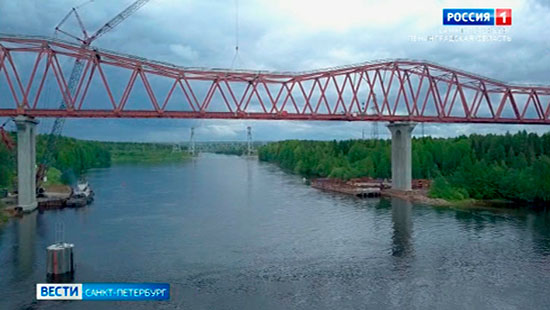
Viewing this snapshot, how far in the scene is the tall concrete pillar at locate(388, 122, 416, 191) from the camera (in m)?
52.3

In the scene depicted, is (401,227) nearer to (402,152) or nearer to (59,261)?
(402,152)

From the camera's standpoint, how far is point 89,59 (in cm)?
4044

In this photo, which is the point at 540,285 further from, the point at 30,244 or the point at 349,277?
the point at 30,244

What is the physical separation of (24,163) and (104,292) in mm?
24382

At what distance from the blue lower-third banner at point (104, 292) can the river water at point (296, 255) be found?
36 centimetres

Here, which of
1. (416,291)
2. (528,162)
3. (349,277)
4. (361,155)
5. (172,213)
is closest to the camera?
(416,291)

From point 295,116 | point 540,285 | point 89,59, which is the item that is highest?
point 89,59

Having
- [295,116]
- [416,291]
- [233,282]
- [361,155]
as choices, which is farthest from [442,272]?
[361,155]

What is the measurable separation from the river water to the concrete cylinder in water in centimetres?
75

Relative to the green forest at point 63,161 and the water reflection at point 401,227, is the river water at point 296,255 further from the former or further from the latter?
the green forest at point 63,161

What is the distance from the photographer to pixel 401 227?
34.1 m

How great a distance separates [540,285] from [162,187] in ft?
153

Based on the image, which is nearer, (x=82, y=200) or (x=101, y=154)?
(x=82, y=200)

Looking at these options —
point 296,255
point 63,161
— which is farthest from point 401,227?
point 63,161
